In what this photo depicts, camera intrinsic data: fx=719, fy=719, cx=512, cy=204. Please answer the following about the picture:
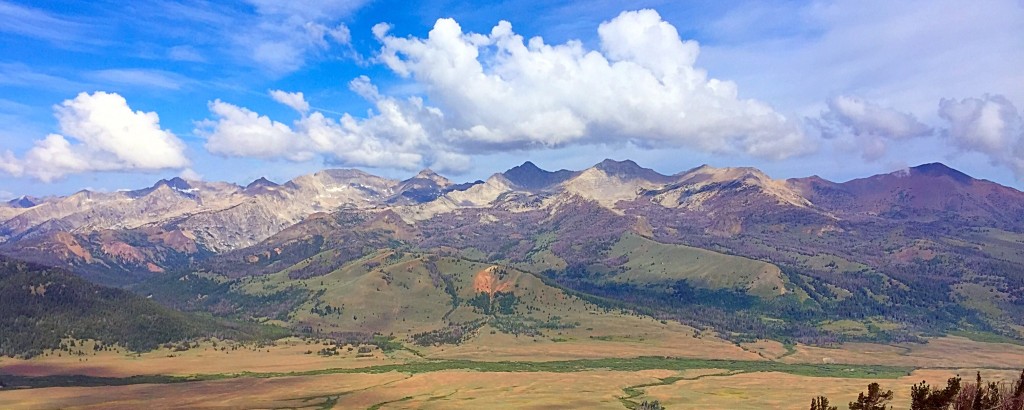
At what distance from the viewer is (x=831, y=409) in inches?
2452

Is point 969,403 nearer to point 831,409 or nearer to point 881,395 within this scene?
point 881,395

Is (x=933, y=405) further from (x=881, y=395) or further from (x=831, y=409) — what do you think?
(x=831, y=409)

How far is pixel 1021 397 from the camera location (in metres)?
59.0

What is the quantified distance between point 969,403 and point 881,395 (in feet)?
20.7

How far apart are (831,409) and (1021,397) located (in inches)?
576

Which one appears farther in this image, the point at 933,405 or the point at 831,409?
the point at 831,409

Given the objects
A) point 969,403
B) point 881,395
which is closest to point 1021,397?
point 969,403

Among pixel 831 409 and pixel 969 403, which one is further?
pixel 831 409

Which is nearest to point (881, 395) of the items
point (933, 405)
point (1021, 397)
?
point (933, 405)

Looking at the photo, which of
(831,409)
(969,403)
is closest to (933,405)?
(969,403)

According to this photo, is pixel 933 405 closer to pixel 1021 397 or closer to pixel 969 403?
pixel 969 403

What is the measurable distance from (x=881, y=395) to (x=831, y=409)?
4.19 meters

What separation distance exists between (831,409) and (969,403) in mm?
10277

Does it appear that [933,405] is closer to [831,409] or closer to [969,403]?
[969,403]
